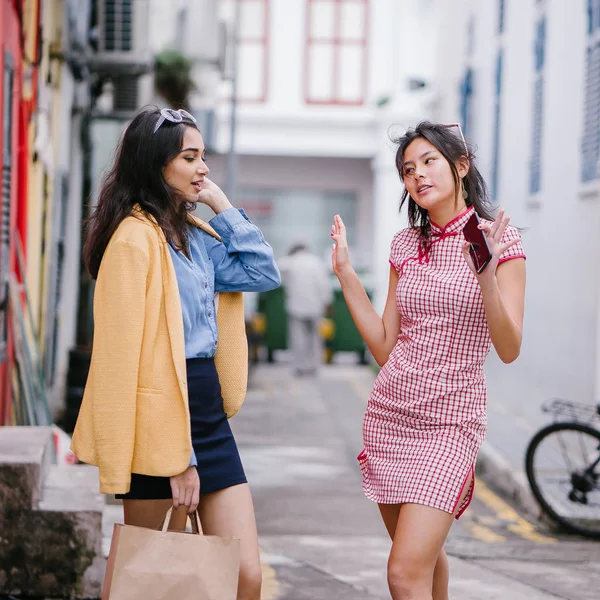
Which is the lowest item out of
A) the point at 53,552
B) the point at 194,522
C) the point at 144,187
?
the point at 53,552

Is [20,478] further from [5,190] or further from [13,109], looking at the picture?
[13,109]

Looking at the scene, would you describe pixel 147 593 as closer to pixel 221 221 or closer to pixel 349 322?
pixel 221 221

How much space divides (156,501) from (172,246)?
28.9 inches

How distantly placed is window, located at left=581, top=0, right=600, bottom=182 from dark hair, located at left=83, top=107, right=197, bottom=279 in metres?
6.80

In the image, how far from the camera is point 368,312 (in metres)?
3.91

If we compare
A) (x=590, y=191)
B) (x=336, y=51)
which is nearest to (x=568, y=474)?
(x=590, y=191)

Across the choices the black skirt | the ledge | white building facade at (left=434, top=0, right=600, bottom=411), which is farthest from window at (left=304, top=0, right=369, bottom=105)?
the black skirt

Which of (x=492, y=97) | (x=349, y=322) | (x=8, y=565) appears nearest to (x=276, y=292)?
(x=349, y=322)

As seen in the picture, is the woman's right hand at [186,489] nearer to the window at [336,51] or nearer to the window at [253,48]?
the window at [253,48]

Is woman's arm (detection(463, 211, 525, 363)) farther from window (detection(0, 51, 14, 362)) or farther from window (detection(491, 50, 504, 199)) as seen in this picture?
window (detection(491, 50, 504, 199))

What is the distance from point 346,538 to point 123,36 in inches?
248

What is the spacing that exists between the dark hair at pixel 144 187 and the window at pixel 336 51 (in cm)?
2418

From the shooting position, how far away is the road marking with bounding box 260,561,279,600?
211 inches

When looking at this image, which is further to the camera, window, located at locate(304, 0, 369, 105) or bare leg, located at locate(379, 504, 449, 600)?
window, located at locate(304, 0, 369, 105)
